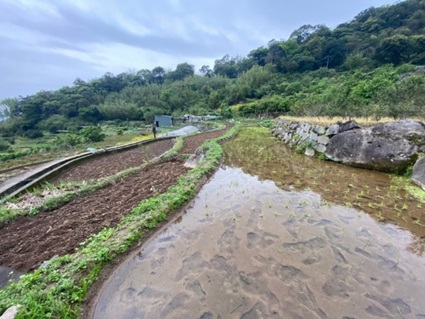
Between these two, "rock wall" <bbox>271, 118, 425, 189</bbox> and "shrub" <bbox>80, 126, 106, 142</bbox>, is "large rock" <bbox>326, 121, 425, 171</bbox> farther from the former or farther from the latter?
"shrub" <bbox>80, 126, 106, 142</bbox>

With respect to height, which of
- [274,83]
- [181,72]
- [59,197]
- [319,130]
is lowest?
[59,197]

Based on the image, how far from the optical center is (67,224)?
4.44 metres

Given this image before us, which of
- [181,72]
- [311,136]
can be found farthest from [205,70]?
[311,136]

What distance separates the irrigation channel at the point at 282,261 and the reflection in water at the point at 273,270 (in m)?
0.01

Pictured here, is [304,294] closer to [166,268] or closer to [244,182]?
[166,268]

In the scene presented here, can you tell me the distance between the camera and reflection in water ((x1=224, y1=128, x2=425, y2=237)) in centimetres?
455

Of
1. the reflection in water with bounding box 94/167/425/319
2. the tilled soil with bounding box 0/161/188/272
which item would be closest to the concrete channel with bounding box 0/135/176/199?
the tilled soil with bounding box 0/161/188/272

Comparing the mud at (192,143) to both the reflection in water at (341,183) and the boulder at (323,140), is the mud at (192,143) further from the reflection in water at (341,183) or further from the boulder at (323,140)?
the boulder at (323,140)

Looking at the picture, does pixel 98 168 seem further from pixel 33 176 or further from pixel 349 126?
pixel 349 126

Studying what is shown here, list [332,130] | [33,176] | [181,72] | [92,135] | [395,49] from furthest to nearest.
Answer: [181,72] < [395,49] < [92,135] < [332,130] < [33,176]

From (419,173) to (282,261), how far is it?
5735 millimetres

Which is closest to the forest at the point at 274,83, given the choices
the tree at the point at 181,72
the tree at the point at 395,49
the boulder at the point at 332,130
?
the tree at the point at 395,49

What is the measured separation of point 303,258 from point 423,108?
1111 cm

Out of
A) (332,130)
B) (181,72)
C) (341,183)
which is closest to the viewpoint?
(341,183)
